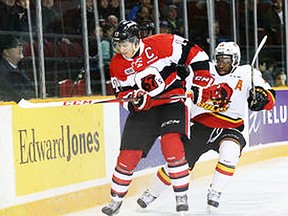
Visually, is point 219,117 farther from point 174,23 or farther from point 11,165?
point 174,23

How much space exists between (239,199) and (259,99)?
2.71 feet

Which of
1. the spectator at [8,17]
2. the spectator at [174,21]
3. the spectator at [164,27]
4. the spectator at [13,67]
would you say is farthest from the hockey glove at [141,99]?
the spectator at [174,21]

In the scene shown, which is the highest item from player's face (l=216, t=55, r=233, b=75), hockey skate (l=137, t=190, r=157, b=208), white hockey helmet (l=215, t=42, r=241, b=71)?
white hockey helmet (l=215, t=42, r=241, b=71)

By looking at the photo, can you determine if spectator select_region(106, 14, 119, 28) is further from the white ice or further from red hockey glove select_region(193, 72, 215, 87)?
red hockey glove select_region(193, 72, 215, 87)

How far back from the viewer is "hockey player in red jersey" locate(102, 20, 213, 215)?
432 centimetres

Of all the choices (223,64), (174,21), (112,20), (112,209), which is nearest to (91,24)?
(112,20)

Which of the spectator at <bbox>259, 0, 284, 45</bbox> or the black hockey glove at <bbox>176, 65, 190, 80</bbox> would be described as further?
the spectator at <bbox>259, 0, 284, 45</bbox>

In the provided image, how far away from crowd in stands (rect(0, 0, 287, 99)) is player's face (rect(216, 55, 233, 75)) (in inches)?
18.7

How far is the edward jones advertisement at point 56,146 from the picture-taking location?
4453 millimetres

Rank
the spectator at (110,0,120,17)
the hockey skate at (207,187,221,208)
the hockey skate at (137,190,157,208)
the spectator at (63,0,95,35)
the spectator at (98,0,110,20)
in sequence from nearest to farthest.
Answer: the hockey skate at (207,187,221,208)
the hockey skate at (137,190,157,208)
the spectator at (63,0,95,35)
the spectator at (98,0,110,20)
the spectator at (110,0,120,17)

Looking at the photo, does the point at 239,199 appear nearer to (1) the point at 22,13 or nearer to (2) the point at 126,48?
(2) the point at 126,48

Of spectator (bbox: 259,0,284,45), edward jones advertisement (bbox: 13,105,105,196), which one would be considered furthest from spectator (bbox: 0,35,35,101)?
spectator (bbox: 259,0,284,45)

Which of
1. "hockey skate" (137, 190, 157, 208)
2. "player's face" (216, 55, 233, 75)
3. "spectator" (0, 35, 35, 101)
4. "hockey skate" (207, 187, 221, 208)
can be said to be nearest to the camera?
"hockey skate" (207, 187, 221, 208)

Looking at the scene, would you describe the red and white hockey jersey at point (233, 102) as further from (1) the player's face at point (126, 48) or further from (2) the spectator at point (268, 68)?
(2) the spectator at point (268, 68)
